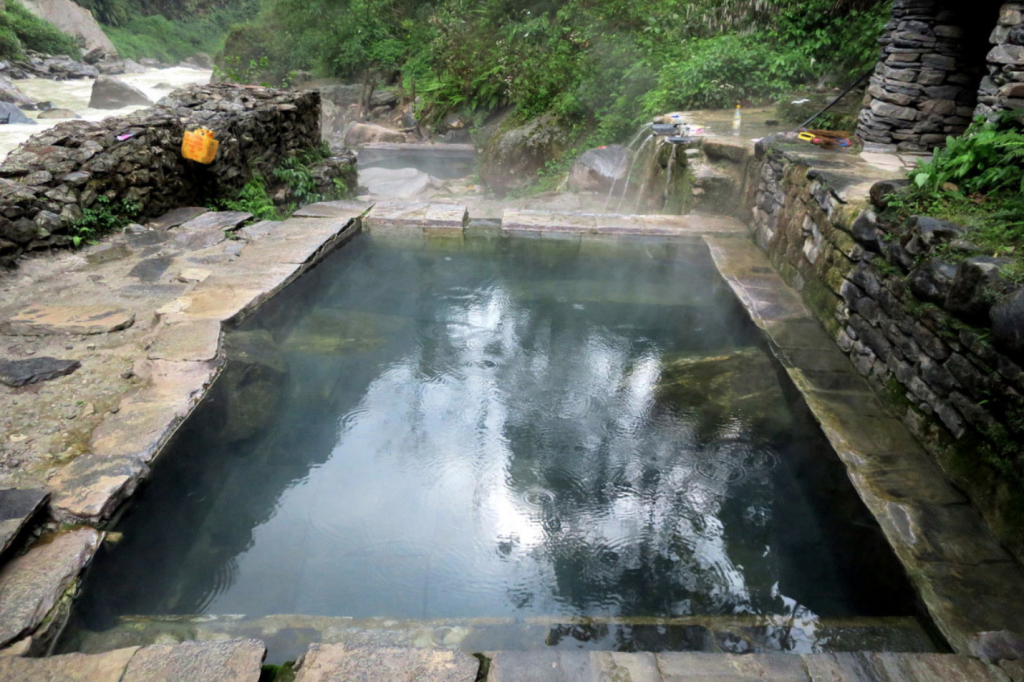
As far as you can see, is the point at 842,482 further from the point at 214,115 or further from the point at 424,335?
the point at 214,115

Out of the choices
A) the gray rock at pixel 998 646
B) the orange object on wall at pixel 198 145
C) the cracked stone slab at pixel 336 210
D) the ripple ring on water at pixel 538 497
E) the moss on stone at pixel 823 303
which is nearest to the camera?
the gray rock at pixel 998 646

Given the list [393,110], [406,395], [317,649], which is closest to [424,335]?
[406,395]

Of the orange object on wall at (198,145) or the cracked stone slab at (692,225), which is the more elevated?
the orange object on wall at (198,145)

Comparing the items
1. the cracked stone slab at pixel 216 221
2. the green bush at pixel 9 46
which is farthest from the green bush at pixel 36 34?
the cracked stone slab at pixel 216 221

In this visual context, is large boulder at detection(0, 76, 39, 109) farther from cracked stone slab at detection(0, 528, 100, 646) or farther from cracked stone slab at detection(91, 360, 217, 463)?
cracked stone slab at detection(0, 528, 100, 646)

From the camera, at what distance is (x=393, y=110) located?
15.4 metres

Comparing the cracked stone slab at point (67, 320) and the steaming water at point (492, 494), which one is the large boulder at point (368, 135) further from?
the cracked stone slab at point (67, 320)

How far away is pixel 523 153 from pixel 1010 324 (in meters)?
8.81

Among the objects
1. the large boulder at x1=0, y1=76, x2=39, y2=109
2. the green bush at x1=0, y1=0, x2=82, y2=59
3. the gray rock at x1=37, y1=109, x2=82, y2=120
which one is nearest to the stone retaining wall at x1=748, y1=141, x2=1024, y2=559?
the gray rock at x1=37, y1=109, x2=82, y2=120

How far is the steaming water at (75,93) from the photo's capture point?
30.1ft

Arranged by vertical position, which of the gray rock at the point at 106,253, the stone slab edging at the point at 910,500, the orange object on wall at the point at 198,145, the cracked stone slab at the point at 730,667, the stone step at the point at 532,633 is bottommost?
the stone step at the point at 532,633

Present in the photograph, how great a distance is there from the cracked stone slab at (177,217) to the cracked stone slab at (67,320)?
1.63m

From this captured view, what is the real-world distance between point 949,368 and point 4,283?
17.9 ft

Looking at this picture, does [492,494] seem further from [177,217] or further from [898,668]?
[177,217]
